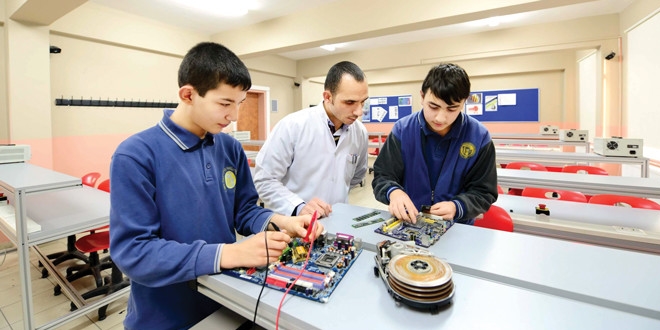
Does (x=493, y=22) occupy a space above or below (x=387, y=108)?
above

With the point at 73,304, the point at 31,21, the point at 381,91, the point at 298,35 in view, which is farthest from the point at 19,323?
the point at 381,91

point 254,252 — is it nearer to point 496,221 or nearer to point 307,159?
point 307,159

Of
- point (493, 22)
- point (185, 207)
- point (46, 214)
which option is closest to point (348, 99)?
point (185, 207)

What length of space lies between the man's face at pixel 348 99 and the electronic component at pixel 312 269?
680 mm

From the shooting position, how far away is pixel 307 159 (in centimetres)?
158

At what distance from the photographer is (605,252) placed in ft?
2.99

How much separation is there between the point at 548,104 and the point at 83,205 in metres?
8.72

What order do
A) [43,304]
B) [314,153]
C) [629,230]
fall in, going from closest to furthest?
[314,153], [629,230], [43,304]

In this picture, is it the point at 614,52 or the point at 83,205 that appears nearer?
the point at 83,205

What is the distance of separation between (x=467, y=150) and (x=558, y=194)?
2145 mm

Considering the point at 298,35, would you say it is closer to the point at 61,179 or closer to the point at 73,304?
the point at 61,179

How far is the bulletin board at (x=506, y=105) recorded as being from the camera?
7.61 metres

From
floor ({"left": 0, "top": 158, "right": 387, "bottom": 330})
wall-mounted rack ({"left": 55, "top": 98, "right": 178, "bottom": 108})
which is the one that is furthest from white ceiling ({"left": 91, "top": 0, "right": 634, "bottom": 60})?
floor ({"left": 0, "top": 158, "right": 387, "bottom": 330})

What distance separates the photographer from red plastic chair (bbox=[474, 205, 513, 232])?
161 cm
